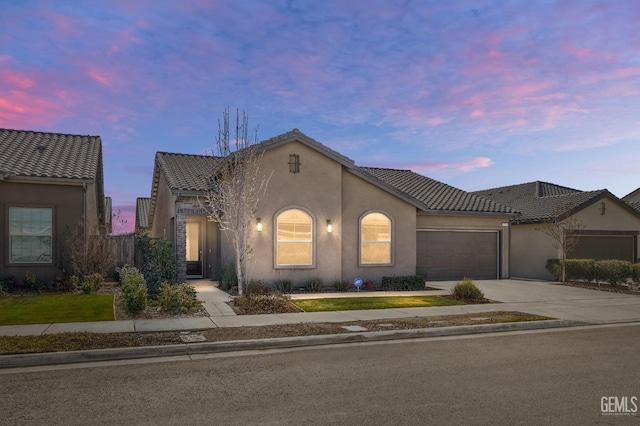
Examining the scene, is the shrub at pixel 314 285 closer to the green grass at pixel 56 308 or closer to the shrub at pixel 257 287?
the shrub at pixel 257 287

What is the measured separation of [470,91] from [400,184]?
22.8 feet

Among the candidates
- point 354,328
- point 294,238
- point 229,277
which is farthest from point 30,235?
point 354,328

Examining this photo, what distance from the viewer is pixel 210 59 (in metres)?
17.9

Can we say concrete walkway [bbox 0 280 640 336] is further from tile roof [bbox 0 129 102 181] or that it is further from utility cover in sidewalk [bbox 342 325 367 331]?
tile roof [bbox 0 129 102 181]

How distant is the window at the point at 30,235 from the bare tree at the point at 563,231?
69.4 ft

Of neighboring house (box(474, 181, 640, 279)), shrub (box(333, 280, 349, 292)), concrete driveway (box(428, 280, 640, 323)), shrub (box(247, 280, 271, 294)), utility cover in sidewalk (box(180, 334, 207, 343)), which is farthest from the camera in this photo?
neighboring house (box(474, 181, 640, 279))

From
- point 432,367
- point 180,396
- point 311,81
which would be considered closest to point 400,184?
point 311,81

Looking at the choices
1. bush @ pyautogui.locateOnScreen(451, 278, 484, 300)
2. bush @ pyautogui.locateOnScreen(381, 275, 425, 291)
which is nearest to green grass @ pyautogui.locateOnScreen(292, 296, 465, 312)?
bush @ pyautogui.locateOnScreen(451, 278, 484, 300)

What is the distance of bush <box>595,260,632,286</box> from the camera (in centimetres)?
2142

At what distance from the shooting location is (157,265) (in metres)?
15.2

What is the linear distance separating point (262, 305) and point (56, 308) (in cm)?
526

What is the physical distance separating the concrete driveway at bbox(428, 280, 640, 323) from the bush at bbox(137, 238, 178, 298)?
9354 mm

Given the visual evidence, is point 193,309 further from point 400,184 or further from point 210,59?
point 400,184

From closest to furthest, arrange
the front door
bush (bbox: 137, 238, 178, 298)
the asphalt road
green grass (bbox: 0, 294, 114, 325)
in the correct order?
the asphalt road
green grass (bbox: 0, 294, 114, 325)
bush (bbox: 137, 238, 178, 298)
the front door
